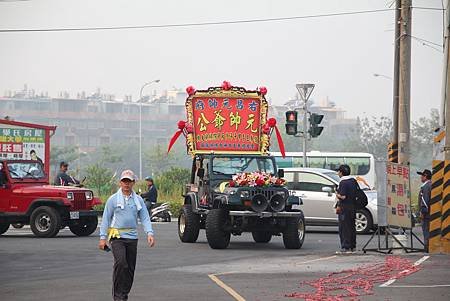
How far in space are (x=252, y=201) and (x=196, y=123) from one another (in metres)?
3.30

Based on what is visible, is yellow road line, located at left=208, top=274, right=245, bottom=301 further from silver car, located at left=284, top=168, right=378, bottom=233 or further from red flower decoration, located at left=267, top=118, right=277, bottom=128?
silver car, located at left=284, top=168, right=378, bottom=233

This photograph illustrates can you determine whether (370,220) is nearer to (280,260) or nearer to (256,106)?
(256,106)

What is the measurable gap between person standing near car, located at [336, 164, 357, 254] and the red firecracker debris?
5.84 ft

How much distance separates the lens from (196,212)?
1001 inches

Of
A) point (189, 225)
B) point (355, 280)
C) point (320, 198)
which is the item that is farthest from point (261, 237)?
point (355, 280)

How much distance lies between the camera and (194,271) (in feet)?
61.0

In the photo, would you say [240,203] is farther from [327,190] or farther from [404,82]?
[404,82]

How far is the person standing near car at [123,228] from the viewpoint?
44.1 feet

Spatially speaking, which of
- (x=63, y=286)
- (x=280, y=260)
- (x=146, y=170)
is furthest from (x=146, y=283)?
(x=146, y=170)

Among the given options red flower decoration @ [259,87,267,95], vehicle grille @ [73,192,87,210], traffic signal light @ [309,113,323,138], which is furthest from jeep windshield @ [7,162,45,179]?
traffic signal light @ [309,113,323,138]

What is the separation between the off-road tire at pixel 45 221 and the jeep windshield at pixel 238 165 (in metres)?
4.70

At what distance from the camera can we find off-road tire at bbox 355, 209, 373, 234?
30.2 meters

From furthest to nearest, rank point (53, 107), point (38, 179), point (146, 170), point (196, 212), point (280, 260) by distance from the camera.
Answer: point (53, 107)
point (146, 170)
point (38, 179)
point (196, 212)
point (280, 260)

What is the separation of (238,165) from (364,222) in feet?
20.1
